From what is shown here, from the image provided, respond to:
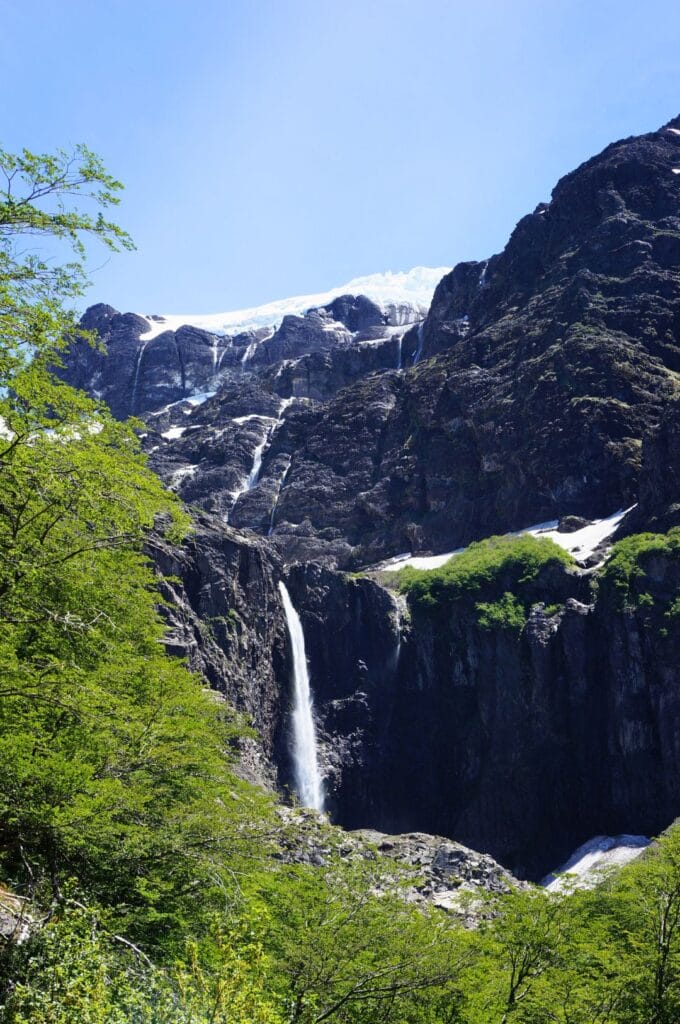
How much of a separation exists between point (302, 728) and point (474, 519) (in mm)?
38682

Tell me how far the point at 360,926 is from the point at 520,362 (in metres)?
89.0

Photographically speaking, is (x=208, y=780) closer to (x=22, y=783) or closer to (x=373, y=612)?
(x=22, y=783)

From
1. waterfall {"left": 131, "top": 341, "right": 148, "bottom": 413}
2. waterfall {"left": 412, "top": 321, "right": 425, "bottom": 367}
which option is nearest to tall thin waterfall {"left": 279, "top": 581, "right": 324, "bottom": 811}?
waterfall {"left": 412, "top": 321, "right": 425, "bottom": 367}

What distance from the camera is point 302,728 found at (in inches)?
2295

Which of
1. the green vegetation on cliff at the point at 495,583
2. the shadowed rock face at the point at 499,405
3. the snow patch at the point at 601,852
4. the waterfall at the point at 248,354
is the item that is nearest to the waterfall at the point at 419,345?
the shadowed rock face at the point at 499,405

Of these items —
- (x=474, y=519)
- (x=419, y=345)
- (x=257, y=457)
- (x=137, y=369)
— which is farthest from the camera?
(x=137, y=369)

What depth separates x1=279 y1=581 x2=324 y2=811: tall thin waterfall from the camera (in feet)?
180

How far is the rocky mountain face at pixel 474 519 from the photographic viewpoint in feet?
183

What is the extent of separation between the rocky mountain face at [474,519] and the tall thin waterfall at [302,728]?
2.59 feet

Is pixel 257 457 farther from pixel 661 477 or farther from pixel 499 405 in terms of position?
pixel 661 477

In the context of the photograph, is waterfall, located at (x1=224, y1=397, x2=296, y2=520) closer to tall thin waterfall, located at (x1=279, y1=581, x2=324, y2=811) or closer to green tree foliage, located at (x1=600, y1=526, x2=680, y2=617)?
tall thin waterfall, located at (x1=279, y1=581, x2=324, y2=811)

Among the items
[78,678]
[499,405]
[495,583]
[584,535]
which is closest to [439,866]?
[78,678]

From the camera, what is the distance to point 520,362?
323 feet

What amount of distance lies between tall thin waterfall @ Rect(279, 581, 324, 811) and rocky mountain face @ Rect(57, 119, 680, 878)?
789mm
